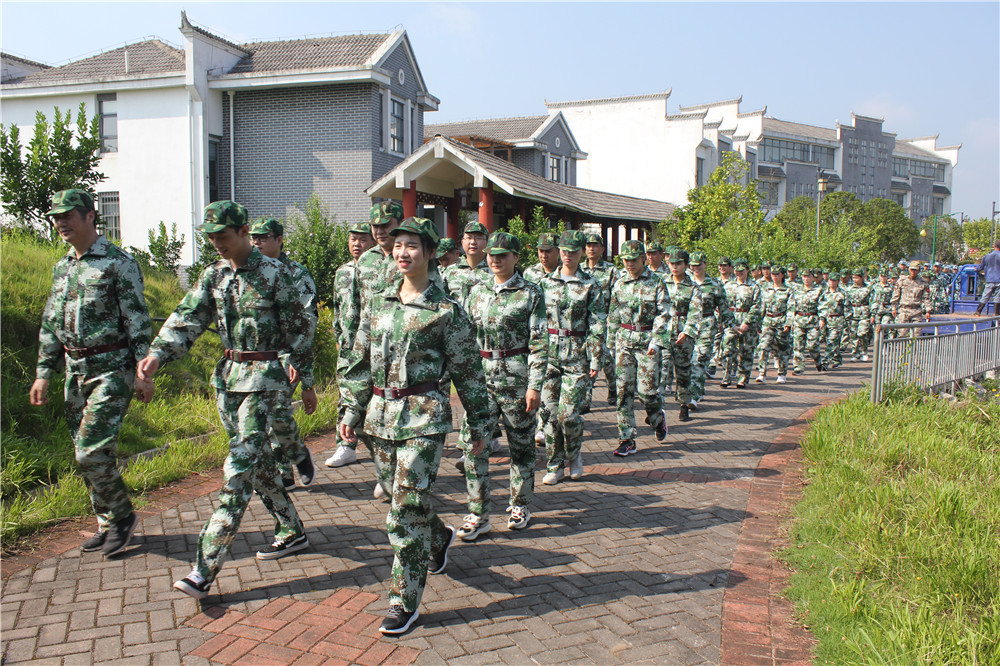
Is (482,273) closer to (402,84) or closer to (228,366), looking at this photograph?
(228,366)

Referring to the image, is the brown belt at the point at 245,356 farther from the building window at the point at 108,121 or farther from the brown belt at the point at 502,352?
the building window at the point at 108,121

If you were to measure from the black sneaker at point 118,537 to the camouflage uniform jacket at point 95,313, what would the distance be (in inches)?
38.8

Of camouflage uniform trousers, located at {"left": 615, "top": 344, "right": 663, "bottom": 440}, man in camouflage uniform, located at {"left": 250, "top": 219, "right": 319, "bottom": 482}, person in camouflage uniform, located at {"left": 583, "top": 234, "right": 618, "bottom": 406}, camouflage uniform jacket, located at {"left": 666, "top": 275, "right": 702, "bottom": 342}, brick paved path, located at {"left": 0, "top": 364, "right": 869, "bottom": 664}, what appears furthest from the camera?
camouflage uniform jacket, located at {"left": 666, "top": 275, "right": 702, "bottom": 342}

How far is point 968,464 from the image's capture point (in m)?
6.49

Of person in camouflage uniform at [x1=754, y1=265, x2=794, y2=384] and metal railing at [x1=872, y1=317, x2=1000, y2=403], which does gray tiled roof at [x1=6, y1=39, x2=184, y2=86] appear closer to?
person in camouflage uniform at [x1=754, y1=265, x2=794, y2=384]

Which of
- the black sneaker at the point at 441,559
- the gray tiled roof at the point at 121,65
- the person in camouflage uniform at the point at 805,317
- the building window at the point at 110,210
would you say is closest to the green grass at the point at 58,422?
the black sneaker at the point at 441,559

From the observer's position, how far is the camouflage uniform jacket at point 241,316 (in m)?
4.44

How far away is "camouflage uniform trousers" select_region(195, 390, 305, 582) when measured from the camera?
4.18 metres

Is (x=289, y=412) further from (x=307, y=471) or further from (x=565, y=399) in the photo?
(x=565, y=399)

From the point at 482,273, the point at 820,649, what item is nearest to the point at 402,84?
the point at 482,273

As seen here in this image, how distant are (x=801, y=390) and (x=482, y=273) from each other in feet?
26.4

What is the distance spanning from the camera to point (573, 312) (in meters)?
6.63

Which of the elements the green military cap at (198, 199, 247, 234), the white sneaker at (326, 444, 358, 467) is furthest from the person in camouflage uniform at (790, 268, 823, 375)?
the green military cap at (198, 199, 247, 234)

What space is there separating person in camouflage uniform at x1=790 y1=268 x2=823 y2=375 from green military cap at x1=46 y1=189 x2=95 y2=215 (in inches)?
531
